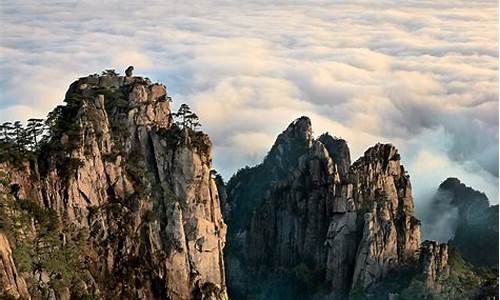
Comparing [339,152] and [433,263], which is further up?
[339,152]

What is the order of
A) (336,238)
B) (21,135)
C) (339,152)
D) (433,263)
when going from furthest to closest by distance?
1. (339,152)
2. (336,238)
3. (433,263)
4. (21,135)

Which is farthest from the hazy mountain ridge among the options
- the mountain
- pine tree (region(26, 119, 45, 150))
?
pine tree (region(26, 119, 45, 150))

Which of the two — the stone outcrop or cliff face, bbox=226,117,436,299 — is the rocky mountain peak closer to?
cliff face, bbox=226,117,436,299

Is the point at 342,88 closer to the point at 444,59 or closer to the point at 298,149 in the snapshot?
the point at 444,59

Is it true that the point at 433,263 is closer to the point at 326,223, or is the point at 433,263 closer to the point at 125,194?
the point at 326,223

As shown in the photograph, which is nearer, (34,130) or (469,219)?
(34,130)

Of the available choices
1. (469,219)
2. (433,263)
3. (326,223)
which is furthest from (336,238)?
(469,219)

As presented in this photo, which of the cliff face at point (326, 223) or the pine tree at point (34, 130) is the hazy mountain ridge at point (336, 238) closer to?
the cliff face at point (326, 223)
